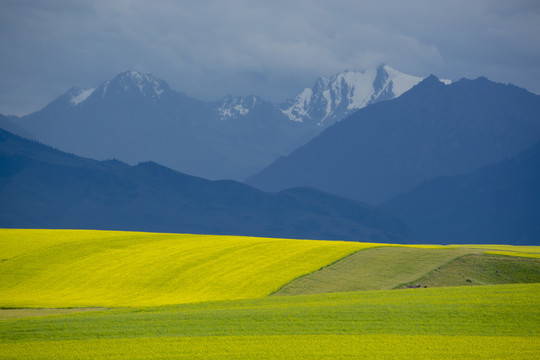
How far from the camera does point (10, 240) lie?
210 ft

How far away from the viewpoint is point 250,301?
1644 inches

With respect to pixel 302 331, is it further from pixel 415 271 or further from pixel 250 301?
pixel 415 271

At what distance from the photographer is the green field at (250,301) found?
29547 millimetres

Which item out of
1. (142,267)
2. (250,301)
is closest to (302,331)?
(250,301)

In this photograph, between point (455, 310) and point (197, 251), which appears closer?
point (455, 310)

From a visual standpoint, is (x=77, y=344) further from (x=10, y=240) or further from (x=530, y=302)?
(x=10, y=240)

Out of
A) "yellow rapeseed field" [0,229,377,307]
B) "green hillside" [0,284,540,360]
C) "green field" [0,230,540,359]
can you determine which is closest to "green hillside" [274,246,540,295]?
"green field" [0,230,540,359]

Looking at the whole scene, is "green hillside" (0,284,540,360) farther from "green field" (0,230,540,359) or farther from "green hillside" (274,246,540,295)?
"green hillside" (274,246,540,295)

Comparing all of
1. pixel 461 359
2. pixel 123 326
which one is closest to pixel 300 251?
pixel 123 326

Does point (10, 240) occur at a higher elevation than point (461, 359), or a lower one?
higher

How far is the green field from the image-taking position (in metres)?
29.5

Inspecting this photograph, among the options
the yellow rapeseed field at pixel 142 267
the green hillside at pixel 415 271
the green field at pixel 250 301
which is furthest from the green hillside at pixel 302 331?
the green hillside at pixel 415 271

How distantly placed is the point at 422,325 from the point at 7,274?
3241 cm

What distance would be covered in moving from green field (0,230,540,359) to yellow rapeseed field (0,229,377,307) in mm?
146
